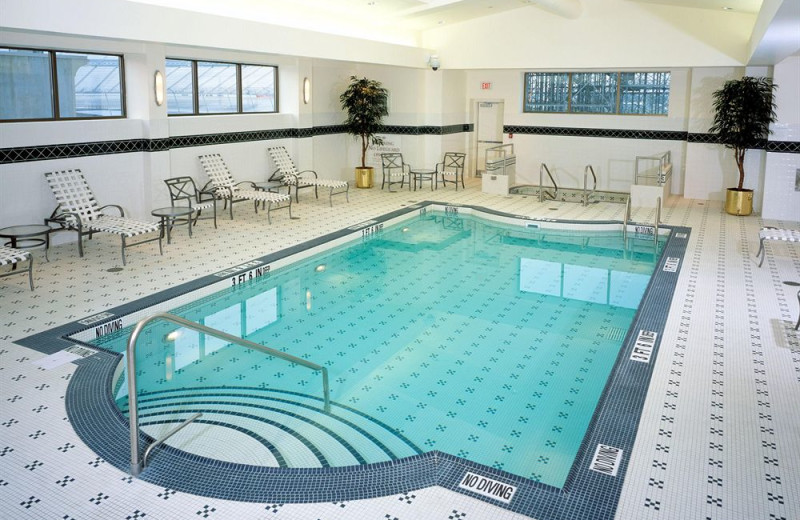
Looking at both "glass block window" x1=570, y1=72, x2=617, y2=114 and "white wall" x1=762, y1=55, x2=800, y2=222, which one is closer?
"white wall" x1=762, y1=55, x2=800, y2=222

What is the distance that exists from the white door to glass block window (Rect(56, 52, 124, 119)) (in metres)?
9.35

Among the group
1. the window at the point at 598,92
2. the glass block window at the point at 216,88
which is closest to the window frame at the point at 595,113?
the window at the point at 598,92

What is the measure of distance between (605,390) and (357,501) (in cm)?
243

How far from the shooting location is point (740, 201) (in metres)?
12.6

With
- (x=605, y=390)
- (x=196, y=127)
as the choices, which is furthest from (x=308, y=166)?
(x=605, y=390)

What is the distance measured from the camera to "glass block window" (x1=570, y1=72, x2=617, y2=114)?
51.6 feet

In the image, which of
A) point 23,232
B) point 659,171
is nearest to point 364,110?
point 659,171

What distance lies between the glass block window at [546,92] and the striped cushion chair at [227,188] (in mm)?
7171

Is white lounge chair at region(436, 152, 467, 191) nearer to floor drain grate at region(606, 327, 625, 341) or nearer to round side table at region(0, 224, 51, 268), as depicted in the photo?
floor drain grate at region(606, 327, 625, 341)

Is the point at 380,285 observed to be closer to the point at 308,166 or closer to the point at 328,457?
the point at 328,457

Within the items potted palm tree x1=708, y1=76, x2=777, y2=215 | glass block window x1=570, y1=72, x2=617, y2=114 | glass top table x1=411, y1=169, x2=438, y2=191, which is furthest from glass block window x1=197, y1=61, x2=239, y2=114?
potted palm tree x1=708, y1=76, x2=777, y2=215

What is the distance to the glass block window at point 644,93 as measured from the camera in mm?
15102

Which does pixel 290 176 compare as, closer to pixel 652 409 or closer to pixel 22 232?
pixel 22 232

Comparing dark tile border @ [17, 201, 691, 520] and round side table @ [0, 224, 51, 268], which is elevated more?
round side table @ [0, 224, 51, 268]
